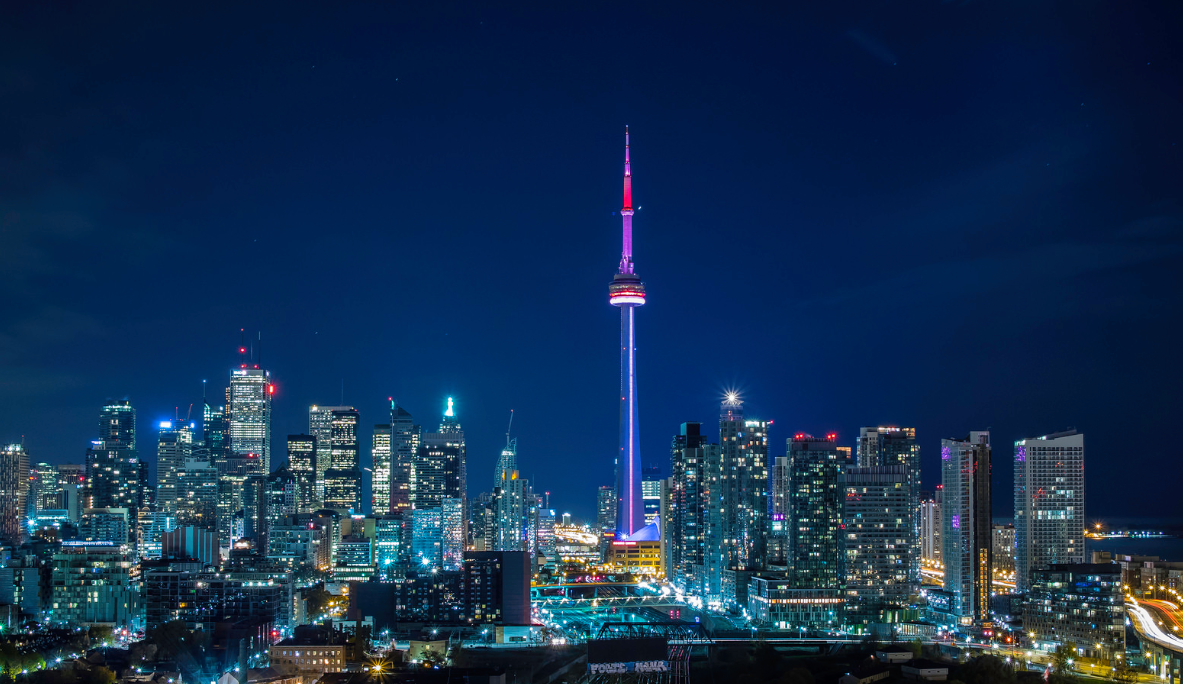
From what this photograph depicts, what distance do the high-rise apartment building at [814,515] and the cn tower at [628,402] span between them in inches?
1019

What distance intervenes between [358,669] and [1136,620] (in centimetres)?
2043

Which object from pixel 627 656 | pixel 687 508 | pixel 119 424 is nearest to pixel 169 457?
pixel 119 424

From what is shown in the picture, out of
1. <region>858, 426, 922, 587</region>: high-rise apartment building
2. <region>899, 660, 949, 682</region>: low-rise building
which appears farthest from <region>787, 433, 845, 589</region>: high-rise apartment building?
<region>899, 660, 949, 682</region>: low-rise building

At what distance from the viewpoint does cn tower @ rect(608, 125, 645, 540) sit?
67062 mm

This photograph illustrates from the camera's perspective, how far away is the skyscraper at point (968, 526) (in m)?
39.0

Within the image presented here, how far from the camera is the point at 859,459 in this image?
175 feet

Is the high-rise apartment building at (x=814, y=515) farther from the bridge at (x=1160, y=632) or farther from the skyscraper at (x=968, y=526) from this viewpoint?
the bridge at (x=1160, y=632)

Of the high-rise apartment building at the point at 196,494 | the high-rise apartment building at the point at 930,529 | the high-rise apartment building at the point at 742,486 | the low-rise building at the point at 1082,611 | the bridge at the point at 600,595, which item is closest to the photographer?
the low-rise building at the point at 1082,611

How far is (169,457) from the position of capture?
74625mm

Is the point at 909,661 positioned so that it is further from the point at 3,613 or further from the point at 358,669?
the point at 3,613

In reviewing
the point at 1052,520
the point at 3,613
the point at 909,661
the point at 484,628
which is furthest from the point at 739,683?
the point at 1052,520

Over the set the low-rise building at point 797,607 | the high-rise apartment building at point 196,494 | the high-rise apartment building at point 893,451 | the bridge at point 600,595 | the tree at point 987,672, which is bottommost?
the bridge at point 600,595

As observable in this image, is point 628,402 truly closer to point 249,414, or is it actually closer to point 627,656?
point 249,414

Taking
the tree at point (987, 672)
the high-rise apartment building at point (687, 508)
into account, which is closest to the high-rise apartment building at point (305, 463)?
the high-rise apartment building at point (687, 508)
